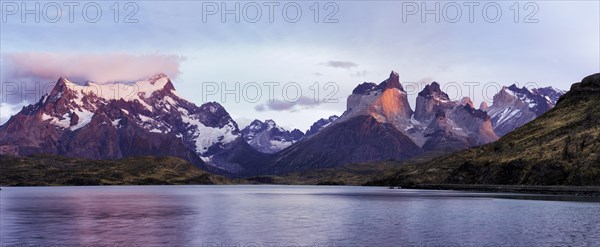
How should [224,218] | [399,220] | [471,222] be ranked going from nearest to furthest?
1. [471,222]
2. [399,220]
3. [224,218]

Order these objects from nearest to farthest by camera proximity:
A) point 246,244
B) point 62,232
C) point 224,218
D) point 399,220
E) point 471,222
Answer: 1. point 246,244
2. point 62,232
3. point 471,222
4. point 399,220
5. point 224,218

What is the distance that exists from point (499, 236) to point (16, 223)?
253 ft

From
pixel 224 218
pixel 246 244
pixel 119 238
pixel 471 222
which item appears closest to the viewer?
pixel 246 244

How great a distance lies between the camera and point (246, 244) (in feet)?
230

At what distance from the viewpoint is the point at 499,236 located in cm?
7738

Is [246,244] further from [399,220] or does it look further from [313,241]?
[399,220]

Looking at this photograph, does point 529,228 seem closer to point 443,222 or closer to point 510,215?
point 443,222

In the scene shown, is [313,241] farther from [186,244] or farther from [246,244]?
[186,244]

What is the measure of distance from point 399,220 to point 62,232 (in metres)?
55.9

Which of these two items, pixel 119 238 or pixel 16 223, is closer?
pixel 119 238

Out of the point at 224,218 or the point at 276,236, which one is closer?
the point at 276,236

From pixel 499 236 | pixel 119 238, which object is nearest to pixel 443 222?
pixel 499 236

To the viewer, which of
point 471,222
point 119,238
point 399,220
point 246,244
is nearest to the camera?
point 246,244

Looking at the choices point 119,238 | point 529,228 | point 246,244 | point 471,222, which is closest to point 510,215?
point 471,222
